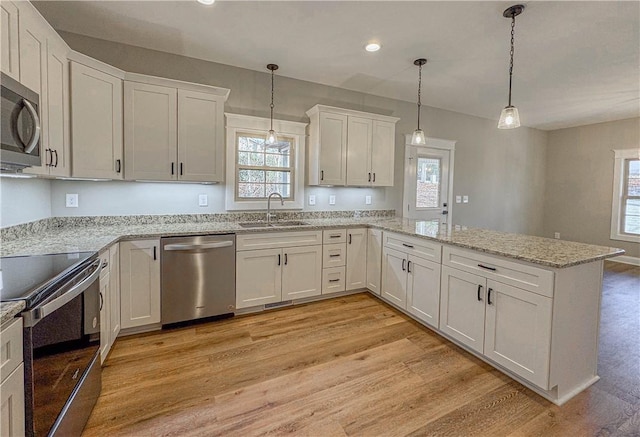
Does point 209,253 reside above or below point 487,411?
above

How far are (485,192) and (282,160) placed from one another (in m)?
3.95

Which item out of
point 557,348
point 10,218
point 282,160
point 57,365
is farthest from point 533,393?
point 10,218

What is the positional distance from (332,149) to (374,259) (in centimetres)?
143

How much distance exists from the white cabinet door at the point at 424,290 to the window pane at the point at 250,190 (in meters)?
1.89

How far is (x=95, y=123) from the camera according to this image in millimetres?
2434

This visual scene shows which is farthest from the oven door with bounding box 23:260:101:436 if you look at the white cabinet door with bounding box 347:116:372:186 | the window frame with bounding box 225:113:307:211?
the white cabinet door with bounding box 347:116:372:186

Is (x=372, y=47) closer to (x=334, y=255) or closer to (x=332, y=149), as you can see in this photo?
(x=332, y=149)

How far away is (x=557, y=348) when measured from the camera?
181 cm

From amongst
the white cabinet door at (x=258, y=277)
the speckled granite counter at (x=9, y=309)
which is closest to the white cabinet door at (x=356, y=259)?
the white cabinet door at (x=258, y=277)

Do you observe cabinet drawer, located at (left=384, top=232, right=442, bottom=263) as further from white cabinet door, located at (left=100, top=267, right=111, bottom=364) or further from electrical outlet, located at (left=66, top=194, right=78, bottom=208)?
electrical outlet, located at (left=66, top=194, right=78, bottom=208)

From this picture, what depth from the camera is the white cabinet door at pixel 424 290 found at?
261 cm

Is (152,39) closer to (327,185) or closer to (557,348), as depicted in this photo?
(327,185)

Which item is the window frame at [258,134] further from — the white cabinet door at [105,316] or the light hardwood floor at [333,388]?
the white cabinet door at [105,316]

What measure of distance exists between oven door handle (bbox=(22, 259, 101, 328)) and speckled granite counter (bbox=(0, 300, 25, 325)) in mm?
53
